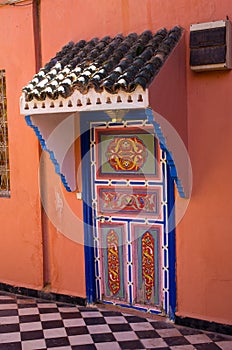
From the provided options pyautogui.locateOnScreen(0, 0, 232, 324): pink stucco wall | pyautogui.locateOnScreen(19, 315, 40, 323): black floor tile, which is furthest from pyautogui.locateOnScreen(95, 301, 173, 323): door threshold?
pyautogui.locateOnScreen(19, 315, 40, 323): black floor tile

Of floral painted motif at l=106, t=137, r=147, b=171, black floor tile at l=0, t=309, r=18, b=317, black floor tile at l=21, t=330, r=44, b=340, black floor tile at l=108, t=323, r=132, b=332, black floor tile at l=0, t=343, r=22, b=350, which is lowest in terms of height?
black floor tile at l=0, t=309, r=18, b=317

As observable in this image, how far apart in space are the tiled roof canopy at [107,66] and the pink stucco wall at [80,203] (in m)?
0.26

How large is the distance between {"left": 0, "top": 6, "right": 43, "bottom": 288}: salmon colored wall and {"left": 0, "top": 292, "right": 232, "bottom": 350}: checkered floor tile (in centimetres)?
69

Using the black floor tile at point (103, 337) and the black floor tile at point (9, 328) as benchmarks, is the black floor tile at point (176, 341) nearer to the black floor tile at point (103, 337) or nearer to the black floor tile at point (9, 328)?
the black floor tile at point (103, 337)

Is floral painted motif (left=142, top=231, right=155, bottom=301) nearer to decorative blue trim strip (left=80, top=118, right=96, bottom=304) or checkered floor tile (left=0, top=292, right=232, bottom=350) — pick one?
checkered floor tile (left=0, top=292, right=232, bottom=350)

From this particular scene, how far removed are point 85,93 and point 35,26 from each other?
2.11 meters

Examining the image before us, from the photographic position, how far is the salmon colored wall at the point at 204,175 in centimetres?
513

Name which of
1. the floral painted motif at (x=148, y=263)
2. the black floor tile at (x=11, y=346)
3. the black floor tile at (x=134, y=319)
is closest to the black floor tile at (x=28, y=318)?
the black floor tile at (x=11, y=346)

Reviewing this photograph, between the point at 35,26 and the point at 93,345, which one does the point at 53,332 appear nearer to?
the point at 93,345

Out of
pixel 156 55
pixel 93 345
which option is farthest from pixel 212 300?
pixel 156 55

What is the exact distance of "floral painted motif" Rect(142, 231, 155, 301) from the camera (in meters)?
5.90

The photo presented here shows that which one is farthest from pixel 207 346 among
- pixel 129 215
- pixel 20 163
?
pixel 20 163

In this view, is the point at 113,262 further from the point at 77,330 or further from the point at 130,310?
the point at 77,330

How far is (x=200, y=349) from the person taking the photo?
5023 millimetres
